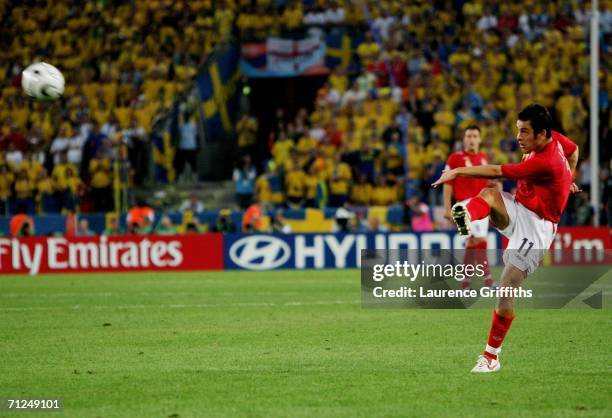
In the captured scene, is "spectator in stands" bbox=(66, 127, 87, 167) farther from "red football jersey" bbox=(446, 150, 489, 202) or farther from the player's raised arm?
the player's raised arm

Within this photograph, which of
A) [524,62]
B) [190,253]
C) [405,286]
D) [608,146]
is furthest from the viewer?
[524,62]

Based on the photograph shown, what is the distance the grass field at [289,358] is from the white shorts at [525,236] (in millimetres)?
921

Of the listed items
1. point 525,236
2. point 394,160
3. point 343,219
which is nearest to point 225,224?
point 343,219

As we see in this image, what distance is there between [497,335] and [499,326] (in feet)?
0.30

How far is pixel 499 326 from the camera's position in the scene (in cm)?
930

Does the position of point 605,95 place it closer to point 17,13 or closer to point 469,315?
point 469,315

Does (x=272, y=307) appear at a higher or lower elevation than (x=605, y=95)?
lower

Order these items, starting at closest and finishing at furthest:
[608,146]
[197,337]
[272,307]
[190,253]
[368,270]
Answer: [197,337] < [272,307] < [368,270] < [190,253] < [608,146]

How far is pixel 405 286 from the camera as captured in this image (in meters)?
19.1

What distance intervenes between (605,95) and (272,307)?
14106mm

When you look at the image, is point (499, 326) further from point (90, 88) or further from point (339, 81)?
point (90, 88)

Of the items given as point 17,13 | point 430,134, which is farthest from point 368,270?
point 17,13

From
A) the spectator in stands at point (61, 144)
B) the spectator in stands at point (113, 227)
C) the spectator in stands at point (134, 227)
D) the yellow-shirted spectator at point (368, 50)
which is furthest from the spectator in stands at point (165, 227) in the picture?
the yellow-shirted spectator at point (368, 50)

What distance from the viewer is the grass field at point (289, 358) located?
26.2 feet
